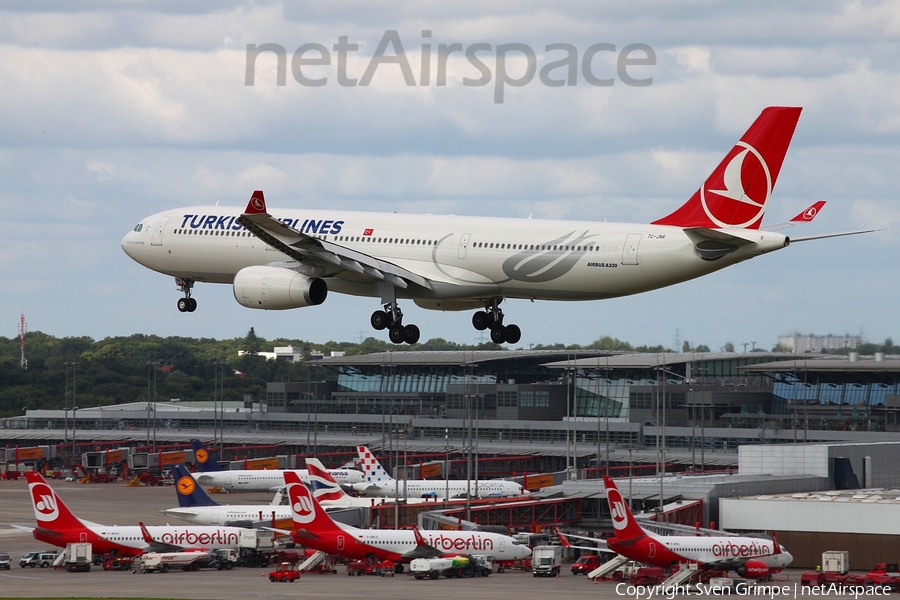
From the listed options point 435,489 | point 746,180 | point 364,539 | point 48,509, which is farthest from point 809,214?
point 435,489

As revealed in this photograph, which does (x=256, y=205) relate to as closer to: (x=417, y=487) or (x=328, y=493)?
(x=328, y=493)

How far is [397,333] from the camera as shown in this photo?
61.9 m

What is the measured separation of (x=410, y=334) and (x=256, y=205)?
942 cm

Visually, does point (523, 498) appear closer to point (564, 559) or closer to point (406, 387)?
point (564, 559)

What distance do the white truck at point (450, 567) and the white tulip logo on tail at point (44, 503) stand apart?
2073 cm

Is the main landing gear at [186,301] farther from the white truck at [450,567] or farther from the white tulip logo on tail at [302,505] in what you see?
the white truck at [450,567]

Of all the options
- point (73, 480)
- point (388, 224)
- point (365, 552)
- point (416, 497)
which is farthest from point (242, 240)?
point (73, 480)

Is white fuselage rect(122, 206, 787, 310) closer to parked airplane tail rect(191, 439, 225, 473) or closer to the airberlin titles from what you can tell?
the airberlin titles

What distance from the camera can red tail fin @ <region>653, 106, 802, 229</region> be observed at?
187 ft

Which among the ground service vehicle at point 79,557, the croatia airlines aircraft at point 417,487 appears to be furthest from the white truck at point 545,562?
the croatia airlines aircraft at point 417,487

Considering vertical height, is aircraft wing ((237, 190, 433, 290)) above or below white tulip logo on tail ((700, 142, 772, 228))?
below

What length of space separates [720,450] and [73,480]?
62084mm

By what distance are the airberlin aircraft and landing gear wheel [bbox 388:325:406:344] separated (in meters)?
0.05

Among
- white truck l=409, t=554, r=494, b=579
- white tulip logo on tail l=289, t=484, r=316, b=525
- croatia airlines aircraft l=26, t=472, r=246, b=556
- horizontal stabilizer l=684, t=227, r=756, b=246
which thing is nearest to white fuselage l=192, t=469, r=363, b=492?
croatia airlines aircraft l=26, t=472, r=246, b=556
